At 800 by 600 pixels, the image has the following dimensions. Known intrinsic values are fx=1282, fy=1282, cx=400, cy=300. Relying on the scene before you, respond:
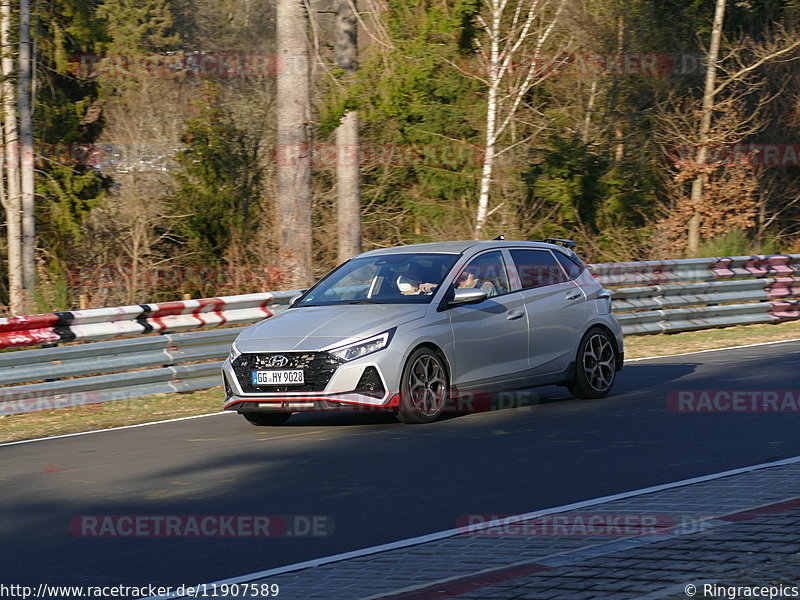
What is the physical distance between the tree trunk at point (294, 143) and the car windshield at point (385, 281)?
8309 millimetres

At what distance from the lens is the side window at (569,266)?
13109 mm

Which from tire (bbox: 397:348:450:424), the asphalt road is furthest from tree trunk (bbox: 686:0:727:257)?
tire (bbox: 397:348:450:424)

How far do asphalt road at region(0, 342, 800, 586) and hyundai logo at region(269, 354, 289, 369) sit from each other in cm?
62

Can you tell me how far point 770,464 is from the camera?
28.2 feet

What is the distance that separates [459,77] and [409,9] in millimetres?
6989

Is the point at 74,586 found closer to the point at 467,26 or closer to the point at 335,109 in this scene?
the point at 335,109

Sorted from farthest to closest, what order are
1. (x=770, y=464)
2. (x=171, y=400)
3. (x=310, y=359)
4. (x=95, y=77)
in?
1. (x=95, y=77)
2. (x=171, y=400)
3. (x=310, y=359)
4. (x=770, y=464)

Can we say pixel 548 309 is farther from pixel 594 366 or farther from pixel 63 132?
pixel 63 132

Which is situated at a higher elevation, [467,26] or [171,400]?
[467,26]

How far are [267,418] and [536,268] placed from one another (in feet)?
10.1

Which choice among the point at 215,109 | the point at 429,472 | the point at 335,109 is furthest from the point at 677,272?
the point at 429,472

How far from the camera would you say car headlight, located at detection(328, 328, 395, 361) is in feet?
34.7

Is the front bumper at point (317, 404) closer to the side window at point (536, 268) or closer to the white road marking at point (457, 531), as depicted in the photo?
the side window at point (536, 268)

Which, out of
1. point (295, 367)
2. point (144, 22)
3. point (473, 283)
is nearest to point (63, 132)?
point (473, 283)
